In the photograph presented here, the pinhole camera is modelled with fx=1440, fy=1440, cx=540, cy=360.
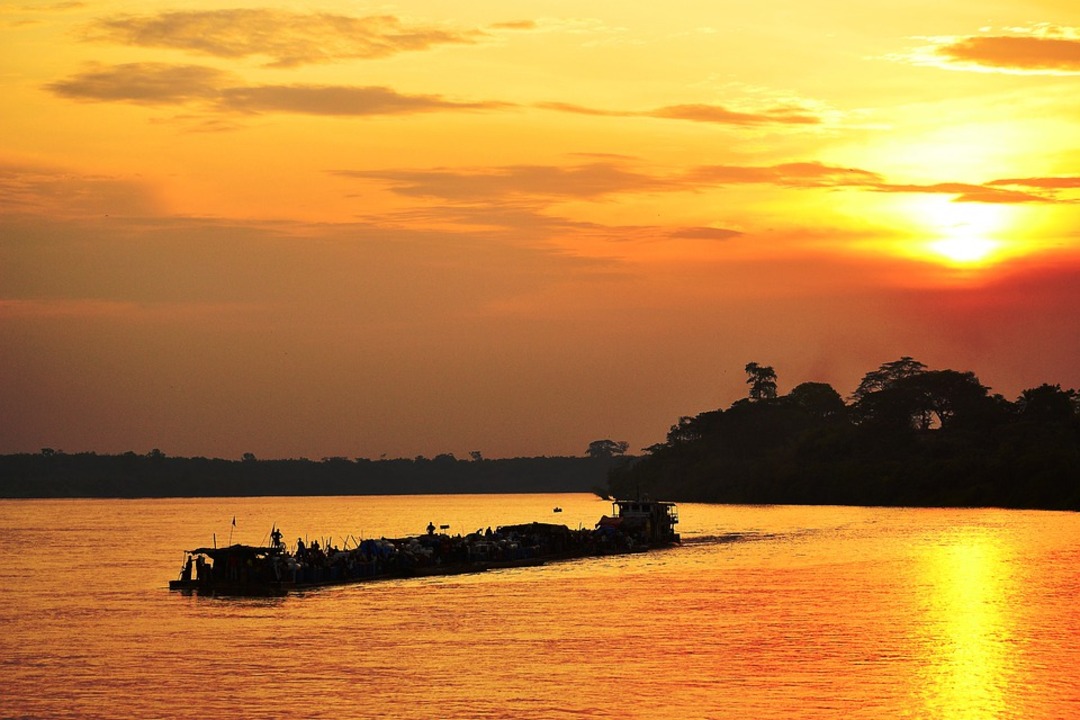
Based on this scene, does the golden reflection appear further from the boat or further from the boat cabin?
the boat cabin

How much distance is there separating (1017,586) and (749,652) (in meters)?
36.1

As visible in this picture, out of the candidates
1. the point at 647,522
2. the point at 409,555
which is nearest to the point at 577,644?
the point at 409,555

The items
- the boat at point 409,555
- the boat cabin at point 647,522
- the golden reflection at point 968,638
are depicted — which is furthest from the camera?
the boat cabin at point 647,522

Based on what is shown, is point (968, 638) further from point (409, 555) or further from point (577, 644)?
point (409, 555)

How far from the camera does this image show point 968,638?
2618 inches

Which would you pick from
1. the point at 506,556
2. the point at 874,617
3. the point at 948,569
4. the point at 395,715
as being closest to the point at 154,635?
the point at 395,715

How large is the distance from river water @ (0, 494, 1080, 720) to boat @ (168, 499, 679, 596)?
11.3 ft

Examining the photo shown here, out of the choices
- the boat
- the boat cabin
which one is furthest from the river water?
the boat cabin

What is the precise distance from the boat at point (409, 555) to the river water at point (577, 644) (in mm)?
3457

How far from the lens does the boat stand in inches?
3622

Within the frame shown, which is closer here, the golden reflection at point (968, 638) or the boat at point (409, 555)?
the golden reflection at point (968, 638)

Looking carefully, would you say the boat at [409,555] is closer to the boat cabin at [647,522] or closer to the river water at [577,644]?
the boat cabin at [647,522]

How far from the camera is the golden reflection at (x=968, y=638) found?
50.3m

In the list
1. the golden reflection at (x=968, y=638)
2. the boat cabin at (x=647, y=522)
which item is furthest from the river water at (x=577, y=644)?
the boat cabin at (x=647, y=522)
